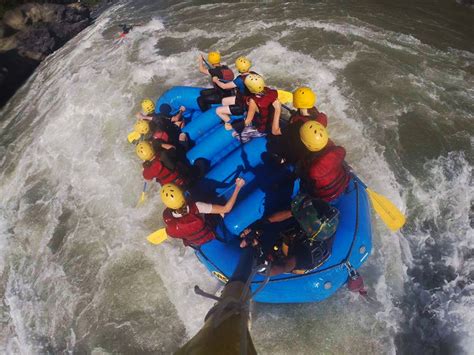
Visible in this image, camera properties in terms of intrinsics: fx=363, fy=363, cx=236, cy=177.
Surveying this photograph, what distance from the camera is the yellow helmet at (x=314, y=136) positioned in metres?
3.52

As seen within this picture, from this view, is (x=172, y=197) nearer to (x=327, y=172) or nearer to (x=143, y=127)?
(x=327, y=172)

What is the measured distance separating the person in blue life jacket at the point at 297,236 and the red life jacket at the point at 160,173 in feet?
3.69

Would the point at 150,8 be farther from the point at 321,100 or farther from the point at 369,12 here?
the point at 321,100

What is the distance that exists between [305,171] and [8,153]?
24.2 ft

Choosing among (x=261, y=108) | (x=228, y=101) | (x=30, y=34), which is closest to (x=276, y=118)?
(x=261, y=108)

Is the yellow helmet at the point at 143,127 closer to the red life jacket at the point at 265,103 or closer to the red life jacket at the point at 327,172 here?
the red life jacket at the point at 265,103

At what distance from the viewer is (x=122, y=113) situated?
299 inches

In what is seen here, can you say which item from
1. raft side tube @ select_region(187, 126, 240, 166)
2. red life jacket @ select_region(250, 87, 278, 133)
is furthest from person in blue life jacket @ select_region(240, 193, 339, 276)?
red life jacket @ select_region(250, 87, 278, 133)

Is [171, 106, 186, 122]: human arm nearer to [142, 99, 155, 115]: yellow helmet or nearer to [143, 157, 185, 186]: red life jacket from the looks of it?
[142, 99, 155, 115]: yellow helmet

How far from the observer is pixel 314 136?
3.53 meters

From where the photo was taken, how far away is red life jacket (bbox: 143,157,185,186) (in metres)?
4.54

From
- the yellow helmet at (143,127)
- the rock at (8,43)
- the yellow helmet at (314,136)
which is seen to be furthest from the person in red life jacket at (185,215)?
the rock at (8,43)

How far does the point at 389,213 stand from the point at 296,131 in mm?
1460

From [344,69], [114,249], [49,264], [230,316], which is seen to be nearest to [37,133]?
[49,264]
